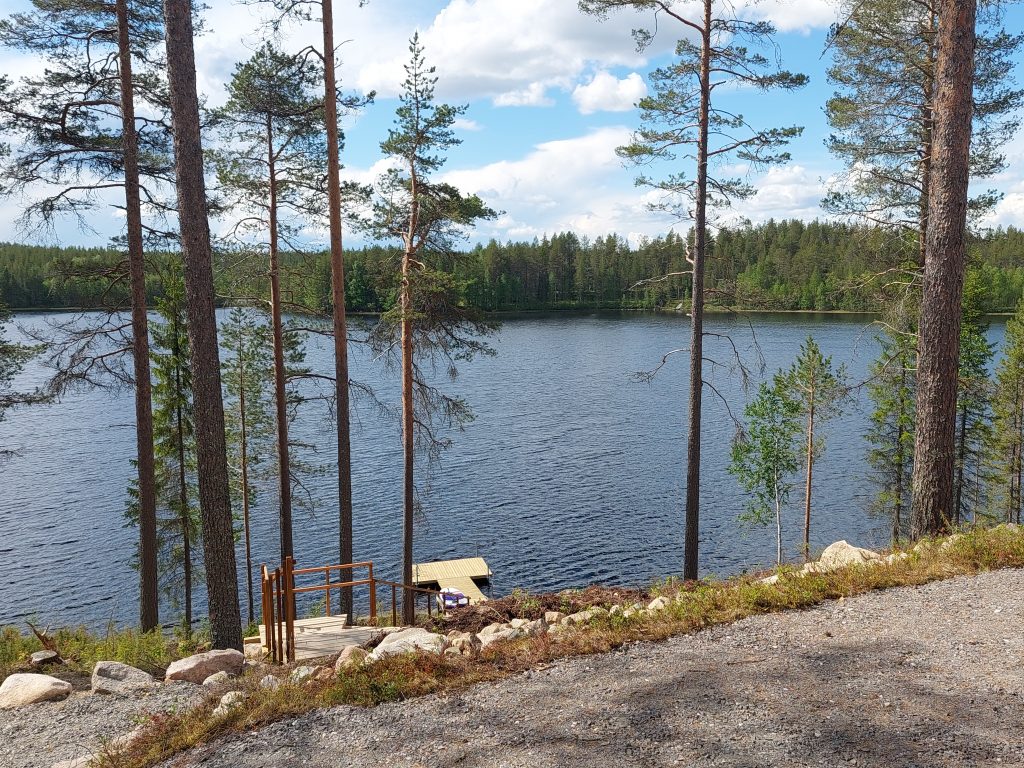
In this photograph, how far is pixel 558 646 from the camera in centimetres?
575

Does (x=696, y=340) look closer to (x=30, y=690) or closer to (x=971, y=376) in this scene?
(x=30, y=690)

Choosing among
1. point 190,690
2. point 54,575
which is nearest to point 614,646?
point 190,690

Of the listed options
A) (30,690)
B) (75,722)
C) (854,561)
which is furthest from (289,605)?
(854,561)

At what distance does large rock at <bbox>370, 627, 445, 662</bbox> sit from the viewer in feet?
19.7

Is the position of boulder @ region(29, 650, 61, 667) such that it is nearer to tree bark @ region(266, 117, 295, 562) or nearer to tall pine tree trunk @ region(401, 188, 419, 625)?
tree bark @ region(266, 117, 295, 562)

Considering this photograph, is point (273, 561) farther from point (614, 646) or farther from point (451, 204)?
point (614, 646)

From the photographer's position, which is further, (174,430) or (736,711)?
(174,430)

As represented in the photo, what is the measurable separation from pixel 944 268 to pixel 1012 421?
19935mm

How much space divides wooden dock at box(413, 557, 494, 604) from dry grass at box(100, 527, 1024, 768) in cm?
1330

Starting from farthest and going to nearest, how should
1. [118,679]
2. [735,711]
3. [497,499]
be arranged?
1. [497,499]
2. [118,679]
3. [735,711]

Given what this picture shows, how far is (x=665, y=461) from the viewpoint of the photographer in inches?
1187

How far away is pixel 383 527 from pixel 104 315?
44.7ft

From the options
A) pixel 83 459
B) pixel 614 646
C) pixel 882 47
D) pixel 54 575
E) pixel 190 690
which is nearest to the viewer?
pixel 614 646

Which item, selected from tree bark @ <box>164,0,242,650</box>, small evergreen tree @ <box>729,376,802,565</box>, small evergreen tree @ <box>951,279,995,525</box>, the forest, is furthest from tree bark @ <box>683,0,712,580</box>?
small evergreen tree @ <box>951,279,995,525</box>
